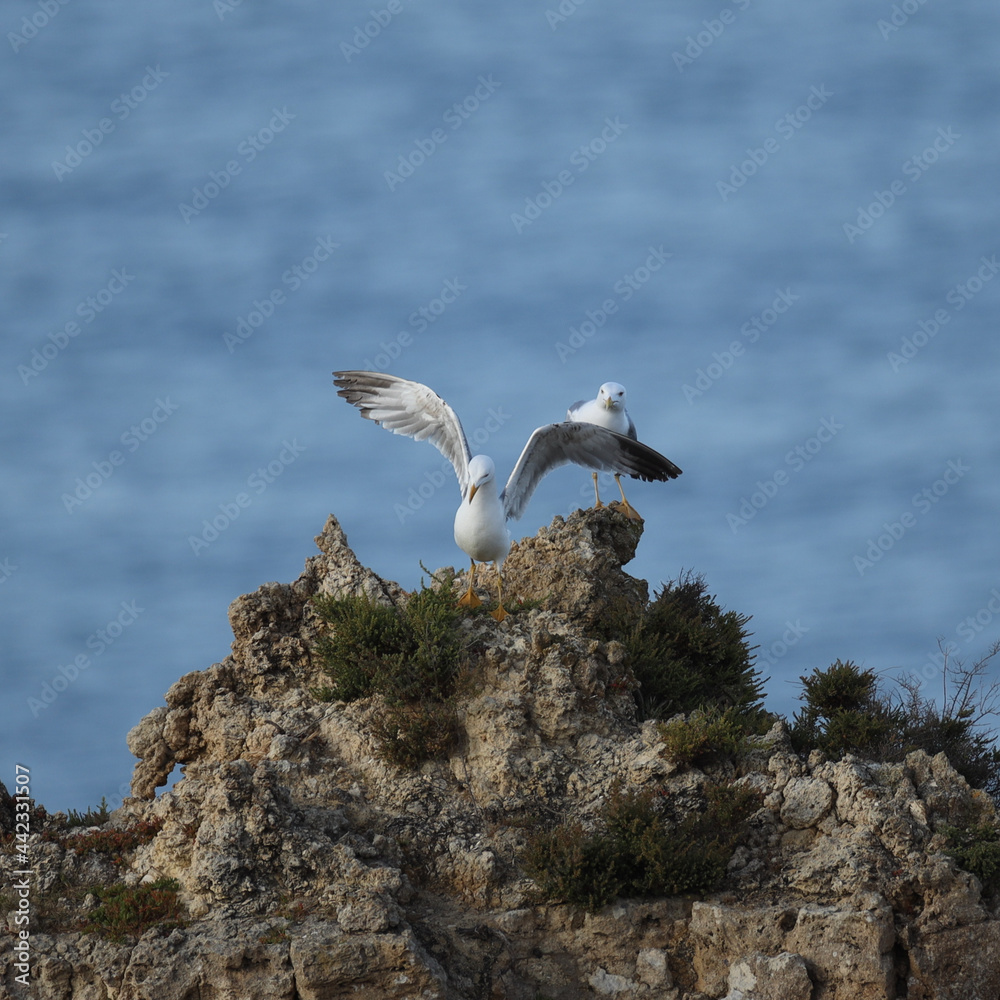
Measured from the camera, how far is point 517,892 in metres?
12.9

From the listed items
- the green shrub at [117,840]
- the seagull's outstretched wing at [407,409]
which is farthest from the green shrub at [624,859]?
the seagull's outstretched wing at [407,409]

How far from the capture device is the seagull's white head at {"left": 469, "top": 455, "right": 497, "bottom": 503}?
16188mm

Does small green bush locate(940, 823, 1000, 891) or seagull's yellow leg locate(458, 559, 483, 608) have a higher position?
seagull's yellow leg locate(458, 559, 483, 608)

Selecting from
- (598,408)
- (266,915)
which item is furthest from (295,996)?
(598,408)

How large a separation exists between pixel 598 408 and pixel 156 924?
393 inches

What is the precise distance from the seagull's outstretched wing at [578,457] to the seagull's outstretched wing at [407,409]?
85 cm

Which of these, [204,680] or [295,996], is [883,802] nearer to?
[295,996]

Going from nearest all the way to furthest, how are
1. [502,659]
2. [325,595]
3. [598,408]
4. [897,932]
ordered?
[897,932] < [502,659] < [325,595] < [598,408]

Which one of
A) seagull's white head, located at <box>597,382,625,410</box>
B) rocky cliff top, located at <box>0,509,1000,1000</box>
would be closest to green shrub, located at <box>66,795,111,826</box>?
rocky cliff top, located at <box>0,509,1000,1000</box>

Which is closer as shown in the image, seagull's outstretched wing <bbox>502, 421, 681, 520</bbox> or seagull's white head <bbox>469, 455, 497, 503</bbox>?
→ seagull's white head <bbox>469, 455, 497, 503</bbox>

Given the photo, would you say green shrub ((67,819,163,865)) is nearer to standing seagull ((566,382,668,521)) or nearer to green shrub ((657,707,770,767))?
green shrub ((657,707,770,767))

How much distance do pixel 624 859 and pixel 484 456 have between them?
5793 mm

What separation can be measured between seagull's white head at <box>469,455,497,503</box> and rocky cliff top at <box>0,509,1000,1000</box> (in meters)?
2.12

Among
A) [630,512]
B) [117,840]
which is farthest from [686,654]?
[117,840]
